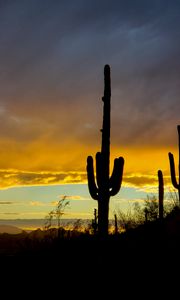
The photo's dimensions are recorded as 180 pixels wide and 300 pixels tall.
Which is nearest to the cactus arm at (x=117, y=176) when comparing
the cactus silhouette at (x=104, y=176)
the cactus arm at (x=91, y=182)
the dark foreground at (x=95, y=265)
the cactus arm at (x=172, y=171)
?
the cactus silhouette at (x=104, y=176)

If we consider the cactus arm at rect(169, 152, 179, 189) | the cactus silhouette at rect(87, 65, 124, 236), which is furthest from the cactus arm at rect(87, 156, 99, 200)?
the cactus arm at rect(169, 152, 179, 189)

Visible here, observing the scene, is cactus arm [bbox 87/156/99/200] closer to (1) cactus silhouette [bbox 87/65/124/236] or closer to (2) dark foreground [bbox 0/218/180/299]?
(1) cactus silhouette [bbox 87/65/124/236]

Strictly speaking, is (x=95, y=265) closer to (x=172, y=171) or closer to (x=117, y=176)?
(x=117, y=176)

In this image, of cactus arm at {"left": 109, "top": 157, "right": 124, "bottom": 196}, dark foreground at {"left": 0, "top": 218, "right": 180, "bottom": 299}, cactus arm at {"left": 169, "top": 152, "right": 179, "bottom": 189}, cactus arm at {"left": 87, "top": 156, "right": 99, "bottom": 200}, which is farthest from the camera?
cactus arm at {"left": 169, "top": 152, "right": 179, "bottom": 189}

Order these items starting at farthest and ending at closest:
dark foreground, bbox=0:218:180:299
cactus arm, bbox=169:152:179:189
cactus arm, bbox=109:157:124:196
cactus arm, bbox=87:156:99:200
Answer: cactus arm, bbox=169:152:179:189 → cactus arm, bbox=87:156:99:200 → cactus arm, bbox=109:157:124:196 → dark foreground, bbox=0:218:180:299

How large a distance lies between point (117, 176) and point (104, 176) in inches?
19.2

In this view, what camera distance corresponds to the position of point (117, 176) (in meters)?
13.7

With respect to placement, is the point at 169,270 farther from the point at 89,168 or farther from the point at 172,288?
the point at 89,168

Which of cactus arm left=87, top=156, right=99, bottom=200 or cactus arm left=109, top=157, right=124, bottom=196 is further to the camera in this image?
cactus arm left=87, top=156, right=99, bottom=200

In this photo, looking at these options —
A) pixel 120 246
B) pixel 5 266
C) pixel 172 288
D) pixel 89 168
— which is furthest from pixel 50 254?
pixel 172 288

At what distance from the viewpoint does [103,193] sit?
13.9 metres

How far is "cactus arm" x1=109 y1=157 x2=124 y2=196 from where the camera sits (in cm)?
1363

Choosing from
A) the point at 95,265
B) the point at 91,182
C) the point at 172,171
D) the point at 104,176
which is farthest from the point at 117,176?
the point at 172,171

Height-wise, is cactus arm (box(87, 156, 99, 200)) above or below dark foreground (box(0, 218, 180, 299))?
above
